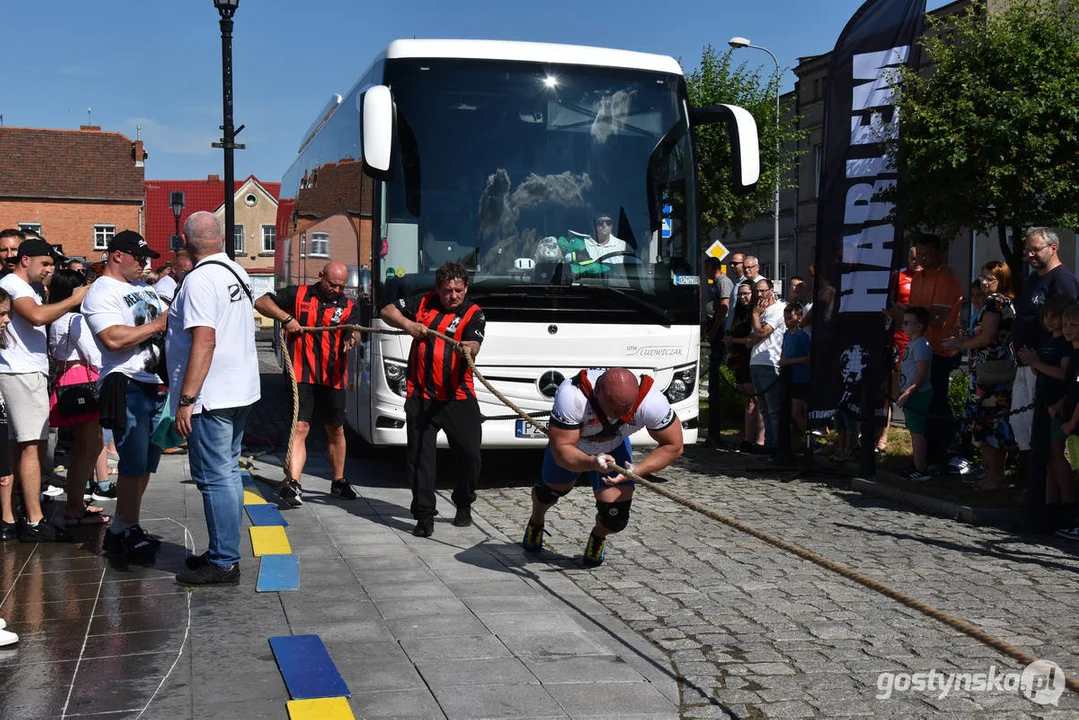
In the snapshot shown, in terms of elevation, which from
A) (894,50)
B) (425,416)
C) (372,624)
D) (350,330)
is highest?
(894,50)

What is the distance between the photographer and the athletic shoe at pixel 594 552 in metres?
6.96

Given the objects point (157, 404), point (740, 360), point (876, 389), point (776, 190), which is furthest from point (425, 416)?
point (776, 190)

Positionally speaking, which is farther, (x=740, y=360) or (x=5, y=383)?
(x=740, y=360)

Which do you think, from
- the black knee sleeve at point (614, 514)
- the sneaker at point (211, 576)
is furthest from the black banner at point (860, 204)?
the sneaker at point (211, 576)

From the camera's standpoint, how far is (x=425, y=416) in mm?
8281

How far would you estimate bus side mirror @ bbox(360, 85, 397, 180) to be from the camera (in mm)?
9016

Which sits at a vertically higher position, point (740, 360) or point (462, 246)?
point (462, 246)

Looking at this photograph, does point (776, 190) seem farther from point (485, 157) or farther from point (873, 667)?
point (873, 667)

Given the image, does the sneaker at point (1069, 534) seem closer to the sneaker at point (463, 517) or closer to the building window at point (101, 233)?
the sneaker at point (463, 517)

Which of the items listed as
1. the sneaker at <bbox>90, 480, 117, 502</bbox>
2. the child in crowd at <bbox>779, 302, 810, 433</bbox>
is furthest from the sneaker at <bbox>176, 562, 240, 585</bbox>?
the child in crowd at <bbox>779, 302, 810, 433</bbox>

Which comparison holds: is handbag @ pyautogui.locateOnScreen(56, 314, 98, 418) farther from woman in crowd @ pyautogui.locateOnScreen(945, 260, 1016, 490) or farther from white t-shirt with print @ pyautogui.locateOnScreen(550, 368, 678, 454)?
woman in crowd @ pyautogui.locateOnScreen(945, 260, 1016, 490)

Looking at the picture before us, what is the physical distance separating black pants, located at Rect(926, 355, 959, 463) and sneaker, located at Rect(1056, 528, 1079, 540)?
212cm

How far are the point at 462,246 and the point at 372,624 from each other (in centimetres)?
440

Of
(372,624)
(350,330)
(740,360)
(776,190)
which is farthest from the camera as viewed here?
(776,190)
